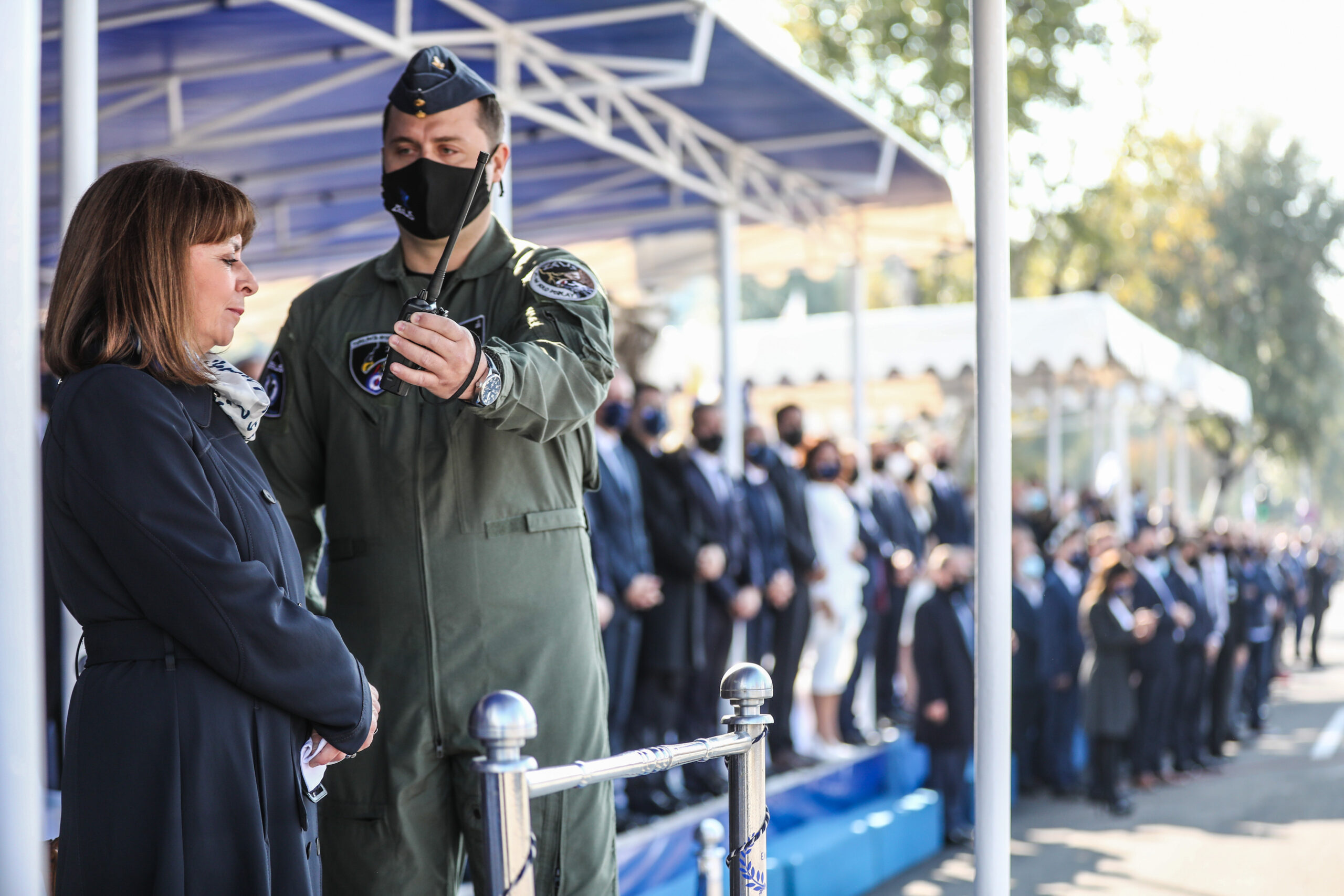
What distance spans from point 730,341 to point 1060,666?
431cm

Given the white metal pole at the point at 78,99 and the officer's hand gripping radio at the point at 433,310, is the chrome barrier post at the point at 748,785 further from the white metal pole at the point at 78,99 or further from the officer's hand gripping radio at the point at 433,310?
the white metal pole at the point at 78,99

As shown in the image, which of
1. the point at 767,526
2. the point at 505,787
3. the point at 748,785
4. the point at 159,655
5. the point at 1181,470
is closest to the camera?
the point at 505,787

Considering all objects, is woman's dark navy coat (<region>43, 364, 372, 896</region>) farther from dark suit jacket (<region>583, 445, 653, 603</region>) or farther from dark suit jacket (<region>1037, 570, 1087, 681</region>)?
dark suit jacket (<region>1037, 570, 1087, 681</region>)

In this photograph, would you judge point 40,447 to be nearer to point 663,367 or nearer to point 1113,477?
point 663,367

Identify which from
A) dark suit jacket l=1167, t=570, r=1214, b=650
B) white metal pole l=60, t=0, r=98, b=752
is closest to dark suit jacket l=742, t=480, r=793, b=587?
white metal pole l=60, t=0, r=98, b=752

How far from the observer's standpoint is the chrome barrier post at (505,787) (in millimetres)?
1569

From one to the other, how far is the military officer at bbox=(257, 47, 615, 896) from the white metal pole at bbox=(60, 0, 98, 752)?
74 cm

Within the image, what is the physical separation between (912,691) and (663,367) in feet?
11.8

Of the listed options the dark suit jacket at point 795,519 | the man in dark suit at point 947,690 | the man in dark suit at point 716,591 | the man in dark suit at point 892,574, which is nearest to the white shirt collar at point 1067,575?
the man in dark suit at point 892,574

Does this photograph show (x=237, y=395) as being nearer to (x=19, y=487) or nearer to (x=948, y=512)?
(x=19, y=487)

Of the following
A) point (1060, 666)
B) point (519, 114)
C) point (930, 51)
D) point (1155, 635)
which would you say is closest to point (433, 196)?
point (519, 114)

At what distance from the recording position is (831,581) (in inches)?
328

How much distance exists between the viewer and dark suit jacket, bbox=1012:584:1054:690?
10078 mm

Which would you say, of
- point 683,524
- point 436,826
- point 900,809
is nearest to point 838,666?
point 900,809
